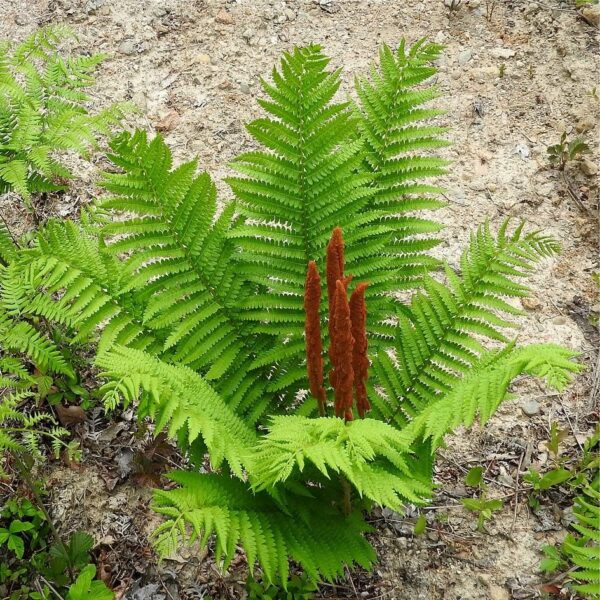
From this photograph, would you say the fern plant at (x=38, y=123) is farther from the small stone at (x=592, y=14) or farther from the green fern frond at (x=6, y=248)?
the small stone at (x=592, y=14)

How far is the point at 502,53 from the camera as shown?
4441 millimetres

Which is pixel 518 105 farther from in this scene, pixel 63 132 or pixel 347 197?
pixel 63 132

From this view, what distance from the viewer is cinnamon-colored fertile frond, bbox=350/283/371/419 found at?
1864mm

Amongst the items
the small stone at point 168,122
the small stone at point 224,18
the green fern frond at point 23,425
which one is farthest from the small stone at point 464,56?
the green fern frond at point 23,425

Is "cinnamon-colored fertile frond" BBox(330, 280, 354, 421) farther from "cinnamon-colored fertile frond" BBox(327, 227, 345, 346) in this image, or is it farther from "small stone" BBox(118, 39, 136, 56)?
"small stone" BBox(118, 39, 136, 56)

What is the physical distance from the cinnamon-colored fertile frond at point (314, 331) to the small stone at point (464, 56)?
3014 mm

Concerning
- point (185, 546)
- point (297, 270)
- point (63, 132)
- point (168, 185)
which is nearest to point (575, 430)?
point (297, 270)

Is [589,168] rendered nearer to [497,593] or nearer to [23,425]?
[497,593]

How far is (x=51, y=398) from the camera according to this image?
10.1ft

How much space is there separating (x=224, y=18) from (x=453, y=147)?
1973 mm

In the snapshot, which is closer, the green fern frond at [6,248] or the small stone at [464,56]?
the green fern frond at [6,248]

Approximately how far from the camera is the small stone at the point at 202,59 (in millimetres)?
4535


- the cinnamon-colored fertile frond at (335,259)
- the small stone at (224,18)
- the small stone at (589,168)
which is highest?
the small stone at (224,18)

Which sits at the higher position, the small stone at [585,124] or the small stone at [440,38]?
the small stone at [440,38]
